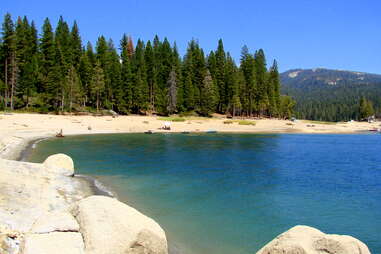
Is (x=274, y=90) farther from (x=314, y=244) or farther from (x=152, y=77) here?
(x=314, y=244)

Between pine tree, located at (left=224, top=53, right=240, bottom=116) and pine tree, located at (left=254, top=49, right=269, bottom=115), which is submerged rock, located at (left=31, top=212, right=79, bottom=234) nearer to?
pine tree, located at (left=224, top=53, right=240, bottom=116)

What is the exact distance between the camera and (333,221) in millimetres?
13773

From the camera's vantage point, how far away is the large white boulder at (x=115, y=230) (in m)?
7.26

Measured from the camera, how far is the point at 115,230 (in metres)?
7.43

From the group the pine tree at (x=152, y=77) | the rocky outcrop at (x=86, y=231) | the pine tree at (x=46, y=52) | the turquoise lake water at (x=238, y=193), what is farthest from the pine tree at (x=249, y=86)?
the rocky outcrop at (x=86, y=231)

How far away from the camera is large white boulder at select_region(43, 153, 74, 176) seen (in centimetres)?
1817

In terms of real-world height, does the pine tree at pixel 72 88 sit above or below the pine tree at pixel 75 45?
below

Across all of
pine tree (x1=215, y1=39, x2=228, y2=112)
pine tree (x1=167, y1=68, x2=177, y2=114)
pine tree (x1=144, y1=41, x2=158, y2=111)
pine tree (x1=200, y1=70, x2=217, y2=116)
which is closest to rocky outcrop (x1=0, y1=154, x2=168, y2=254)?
pine tree (x1=167, y1=68, x2=177, y2=114)

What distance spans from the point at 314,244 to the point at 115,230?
13.8ft

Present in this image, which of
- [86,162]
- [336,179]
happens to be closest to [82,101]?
[86,162]

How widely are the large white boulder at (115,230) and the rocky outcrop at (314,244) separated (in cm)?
271

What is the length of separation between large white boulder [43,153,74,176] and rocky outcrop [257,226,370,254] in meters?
14.3

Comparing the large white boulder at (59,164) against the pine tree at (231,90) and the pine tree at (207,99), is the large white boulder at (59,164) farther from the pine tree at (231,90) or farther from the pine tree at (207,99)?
the pine tree at (231,90)

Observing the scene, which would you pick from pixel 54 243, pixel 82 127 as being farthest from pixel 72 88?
pixel 54 243
